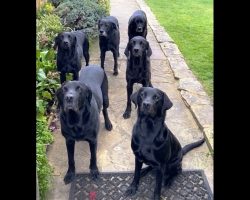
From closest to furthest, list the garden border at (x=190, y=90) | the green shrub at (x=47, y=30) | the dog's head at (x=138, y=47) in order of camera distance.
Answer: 1. the garden border at (x=190, y=90)
2. the dog's head at (x=138, y=47)
3. the green shrub at (x=47, y=30)

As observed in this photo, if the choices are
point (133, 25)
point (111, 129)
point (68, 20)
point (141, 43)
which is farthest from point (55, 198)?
point (68, 20)

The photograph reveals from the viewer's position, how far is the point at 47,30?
9102 mm

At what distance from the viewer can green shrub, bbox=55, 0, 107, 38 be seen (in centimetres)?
1049

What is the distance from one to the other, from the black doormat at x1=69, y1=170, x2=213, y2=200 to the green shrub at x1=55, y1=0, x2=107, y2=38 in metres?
6.21

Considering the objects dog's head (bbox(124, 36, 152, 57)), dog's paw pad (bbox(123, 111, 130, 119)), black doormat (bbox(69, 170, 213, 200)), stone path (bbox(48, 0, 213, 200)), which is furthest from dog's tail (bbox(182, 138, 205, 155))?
dog's head (bbox(124, 36, 152, 57))

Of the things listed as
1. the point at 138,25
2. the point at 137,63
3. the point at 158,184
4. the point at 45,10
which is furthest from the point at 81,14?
the point at 158,184

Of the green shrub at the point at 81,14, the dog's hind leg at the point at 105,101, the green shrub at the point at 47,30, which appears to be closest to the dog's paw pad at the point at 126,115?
the dog's hind leg at the point at 105,101

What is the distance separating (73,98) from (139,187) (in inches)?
49.9

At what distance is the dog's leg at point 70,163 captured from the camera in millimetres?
4680

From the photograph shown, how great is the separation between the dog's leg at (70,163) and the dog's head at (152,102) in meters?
1.04

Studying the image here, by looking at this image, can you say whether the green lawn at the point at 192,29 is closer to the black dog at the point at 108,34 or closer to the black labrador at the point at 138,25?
the black labrador at the point at 138,25
